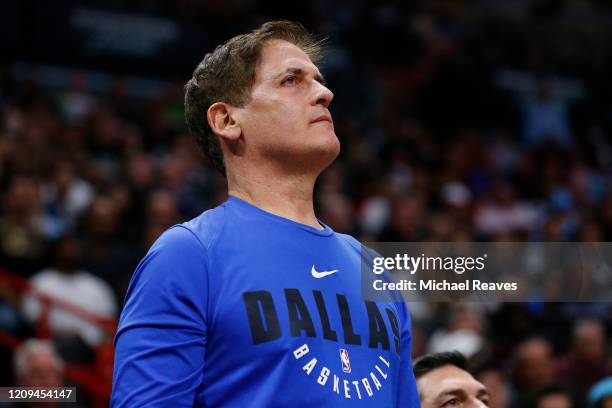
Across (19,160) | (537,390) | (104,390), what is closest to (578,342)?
(537,390)

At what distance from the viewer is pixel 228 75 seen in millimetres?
2486

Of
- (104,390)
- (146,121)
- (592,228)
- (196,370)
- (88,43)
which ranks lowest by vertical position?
(196,370)

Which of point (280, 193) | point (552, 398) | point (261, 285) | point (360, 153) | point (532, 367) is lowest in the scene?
point (261, 285)

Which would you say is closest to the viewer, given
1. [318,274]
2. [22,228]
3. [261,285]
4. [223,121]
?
[261,285]

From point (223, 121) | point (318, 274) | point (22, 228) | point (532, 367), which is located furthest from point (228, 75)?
point (22, 228)

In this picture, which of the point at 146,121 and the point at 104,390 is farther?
the point at 146,121

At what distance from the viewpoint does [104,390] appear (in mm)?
5492

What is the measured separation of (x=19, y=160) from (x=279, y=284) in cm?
561

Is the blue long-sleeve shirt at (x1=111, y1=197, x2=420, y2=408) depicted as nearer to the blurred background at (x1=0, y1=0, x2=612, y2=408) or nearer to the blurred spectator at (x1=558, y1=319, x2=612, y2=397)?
the blurred background at (x1=0, y1=0, x2=612, y2=408)

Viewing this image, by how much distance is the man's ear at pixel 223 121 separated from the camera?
2447 mm

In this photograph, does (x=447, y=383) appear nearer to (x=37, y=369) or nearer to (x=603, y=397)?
(x=603, y=397)

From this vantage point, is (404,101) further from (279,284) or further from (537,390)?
(279,284)

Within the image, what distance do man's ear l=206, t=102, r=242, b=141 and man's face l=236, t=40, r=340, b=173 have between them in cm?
2

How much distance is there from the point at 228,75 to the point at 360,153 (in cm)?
761
